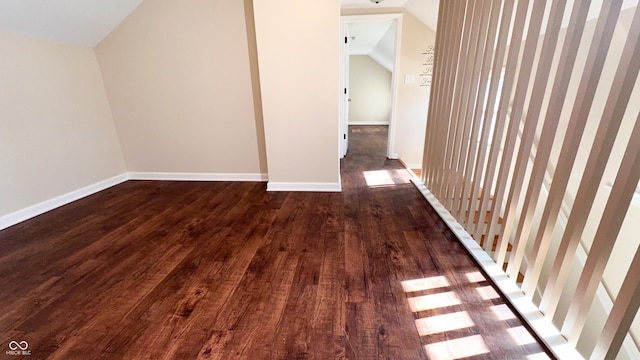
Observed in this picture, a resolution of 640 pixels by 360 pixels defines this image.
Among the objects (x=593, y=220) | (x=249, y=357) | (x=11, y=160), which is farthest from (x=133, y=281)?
(x=593, y=220)

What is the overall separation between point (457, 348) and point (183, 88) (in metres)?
3.28

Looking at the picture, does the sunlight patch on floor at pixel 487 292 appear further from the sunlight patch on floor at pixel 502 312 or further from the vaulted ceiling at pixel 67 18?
the vaulted ceiling at pixel 67 18

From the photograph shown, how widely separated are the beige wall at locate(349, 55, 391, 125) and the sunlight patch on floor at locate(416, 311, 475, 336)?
25.6 ft

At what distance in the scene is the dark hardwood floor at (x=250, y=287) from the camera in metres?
1.12

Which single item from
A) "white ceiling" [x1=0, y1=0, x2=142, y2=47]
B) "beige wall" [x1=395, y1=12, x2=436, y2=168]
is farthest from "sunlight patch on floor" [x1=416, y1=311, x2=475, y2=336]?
"white ceiling" [x1=0, y1=0, x2=142, y2=47]

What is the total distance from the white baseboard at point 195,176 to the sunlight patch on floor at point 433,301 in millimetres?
2250

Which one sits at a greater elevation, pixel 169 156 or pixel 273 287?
pixel 169 156

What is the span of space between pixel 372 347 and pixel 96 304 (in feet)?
4.58

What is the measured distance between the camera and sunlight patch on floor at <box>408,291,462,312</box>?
1.29 meters

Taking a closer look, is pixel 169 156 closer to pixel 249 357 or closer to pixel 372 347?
pixel 249 357

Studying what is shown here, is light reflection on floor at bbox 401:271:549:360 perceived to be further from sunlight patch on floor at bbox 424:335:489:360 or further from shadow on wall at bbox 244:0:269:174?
shadow on wall at bbox 244:0:269:174

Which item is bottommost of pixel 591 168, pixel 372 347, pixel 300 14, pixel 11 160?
pixel 372 347

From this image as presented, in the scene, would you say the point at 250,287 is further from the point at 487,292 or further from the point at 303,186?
the point at 303,186

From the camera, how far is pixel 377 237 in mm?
1895
